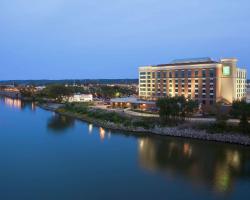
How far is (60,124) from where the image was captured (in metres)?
21.1

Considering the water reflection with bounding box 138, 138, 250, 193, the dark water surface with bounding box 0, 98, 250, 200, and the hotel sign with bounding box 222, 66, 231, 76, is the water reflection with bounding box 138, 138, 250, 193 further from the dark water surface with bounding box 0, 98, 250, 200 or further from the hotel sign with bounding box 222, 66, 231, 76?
the hotel sign with bounding box 222, 66, 231, 76

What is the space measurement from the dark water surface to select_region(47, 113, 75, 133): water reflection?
254 cm

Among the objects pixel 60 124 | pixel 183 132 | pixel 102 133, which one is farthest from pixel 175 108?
pixel 60 124

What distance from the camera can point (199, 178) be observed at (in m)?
9.80

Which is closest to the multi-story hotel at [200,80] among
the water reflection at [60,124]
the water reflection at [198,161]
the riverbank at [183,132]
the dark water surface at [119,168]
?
the riverbank at [183,132]

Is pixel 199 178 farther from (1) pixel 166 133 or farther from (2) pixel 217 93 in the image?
(2) pixel 217 93

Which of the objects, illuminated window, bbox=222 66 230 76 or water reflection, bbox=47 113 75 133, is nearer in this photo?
water reflection, bbox=47 113 75 133

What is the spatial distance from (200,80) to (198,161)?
39.9ft

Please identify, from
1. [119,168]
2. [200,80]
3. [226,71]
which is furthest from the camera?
[200,80]

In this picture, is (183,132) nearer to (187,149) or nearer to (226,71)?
(187,149)

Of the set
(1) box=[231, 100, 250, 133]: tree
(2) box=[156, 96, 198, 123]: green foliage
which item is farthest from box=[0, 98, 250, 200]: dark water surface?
(2) box=[156, 96, 198, 123]: green foliage

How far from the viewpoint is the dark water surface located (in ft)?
28.2

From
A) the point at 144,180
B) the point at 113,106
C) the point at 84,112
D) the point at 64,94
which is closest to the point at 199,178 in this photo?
the point at 144,180

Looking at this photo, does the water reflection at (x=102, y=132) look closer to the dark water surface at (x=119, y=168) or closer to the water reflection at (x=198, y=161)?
the dark water surface at (x=119, y=168)
